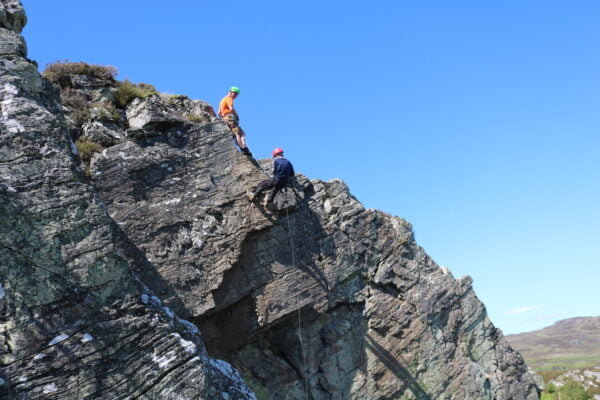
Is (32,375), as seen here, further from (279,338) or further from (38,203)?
(279,338)

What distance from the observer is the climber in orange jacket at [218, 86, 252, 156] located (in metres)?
20.8

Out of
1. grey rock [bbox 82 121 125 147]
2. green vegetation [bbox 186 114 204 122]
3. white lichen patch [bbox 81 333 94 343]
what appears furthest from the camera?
green vegetation [bbox 186 114 204 122]

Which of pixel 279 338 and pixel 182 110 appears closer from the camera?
pixel 279 338

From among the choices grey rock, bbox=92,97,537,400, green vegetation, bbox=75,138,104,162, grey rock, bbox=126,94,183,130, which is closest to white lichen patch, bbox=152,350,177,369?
grey rock, bbox=92,97,537,400

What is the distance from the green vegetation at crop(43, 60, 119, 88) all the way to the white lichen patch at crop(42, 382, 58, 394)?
14365 mm

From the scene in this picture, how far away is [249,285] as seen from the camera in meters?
18.8

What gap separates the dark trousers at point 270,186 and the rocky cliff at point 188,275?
24.6 inches

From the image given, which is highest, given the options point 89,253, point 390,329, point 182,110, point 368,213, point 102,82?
point 102,82

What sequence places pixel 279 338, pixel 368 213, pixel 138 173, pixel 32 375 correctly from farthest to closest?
pixel 368 213
pixel 279 338
pixel 138 173
pixel 32 375

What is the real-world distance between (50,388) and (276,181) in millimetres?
11285

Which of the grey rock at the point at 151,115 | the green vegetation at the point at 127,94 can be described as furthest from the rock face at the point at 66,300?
the green vegetation at the point at 127,94

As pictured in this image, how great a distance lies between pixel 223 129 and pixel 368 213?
298 inches

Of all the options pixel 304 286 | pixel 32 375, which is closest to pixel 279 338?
pixel 304 286

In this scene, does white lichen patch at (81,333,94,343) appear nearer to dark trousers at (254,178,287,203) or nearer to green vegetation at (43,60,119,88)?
dark trousers at (254,178,287,203)
